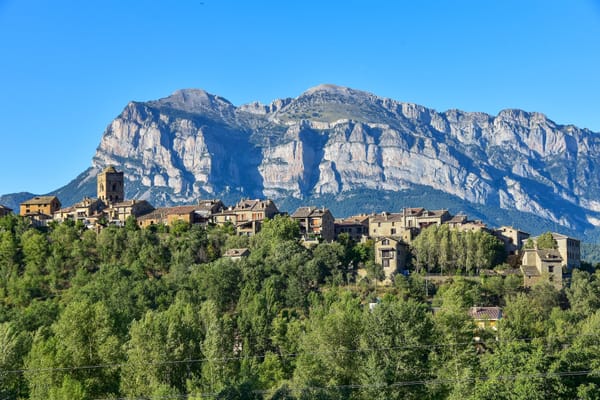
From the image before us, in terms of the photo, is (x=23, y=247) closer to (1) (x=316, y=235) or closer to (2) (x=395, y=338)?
(1) (x=316, y=235)

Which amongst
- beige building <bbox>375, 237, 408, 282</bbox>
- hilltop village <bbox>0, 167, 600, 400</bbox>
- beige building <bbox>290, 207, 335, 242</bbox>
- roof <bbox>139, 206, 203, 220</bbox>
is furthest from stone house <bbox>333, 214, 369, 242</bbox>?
roof <bbox>139, 206, 203, 220</bbox>

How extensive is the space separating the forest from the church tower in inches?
1023

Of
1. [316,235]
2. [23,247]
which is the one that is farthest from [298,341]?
[23,247]

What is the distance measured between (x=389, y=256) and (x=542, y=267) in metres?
17.3

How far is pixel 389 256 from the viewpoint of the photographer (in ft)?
345

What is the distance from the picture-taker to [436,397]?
57.3 meters

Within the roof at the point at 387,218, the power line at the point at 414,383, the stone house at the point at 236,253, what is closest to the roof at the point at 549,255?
the roof at the point at 387,218

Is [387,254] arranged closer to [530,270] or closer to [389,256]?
[389,256]

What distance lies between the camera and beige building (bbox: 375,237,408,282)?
343 ft

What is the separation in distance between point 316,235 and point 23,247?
120 feet

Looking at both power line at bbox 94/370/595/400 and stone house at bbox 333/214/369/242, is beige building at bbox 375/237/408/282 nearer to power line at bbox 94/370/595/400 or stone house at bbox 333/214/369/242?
stone house at bbox 333/214/369/242

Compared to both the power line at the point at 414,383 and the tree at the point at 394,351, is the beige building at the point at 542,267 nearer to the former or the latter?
the tree at the point at 394,351

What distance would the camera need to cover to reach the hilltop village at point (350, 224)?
105 metres

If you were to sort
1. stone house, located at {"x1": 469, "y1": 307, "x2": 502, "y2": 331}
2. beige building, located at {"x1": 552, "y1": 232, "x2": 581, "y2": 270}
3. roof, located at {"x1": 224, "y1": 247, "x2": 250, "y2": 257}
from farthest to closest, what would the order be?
1. beige building, located at {"x1": 552, "y1": 232, "x2": 581, "y2": 270}
2. roof, located at {"x1": 224, "y1": 247, "x2": 250, "y2": 257}
3. stone house, located at {"x1": 469, "y1": 307, "x2": 502, "y2": 331}
